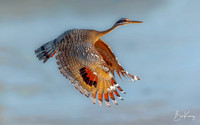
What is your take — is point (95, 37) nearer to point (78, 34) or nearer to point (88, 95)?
point (78, 34)

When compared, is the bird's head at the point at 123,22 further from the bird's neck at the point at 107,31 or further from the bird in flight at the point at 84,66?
the bird in flight at the point at 84,66

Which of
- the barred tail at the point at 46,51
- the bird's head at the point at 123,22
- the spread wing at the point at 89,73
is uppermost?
the bird's head at the point at 123,22

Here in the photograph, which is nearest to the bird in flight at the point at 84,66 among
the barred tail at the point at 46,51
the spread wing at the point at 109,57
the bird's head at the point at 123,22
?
the barred tail at the point at 46,51

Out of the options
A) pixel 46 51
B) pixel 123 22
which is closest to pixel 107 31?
pixel 123 22

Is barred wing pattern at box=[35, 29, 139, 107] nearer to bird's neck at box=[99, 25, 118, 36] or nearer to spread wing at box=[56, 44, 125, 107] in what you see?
spread wing at box=[56, 44, 125, 107]

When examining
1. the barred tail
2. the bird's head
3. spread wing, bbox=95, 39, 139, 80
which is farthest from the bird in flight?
the bird's head

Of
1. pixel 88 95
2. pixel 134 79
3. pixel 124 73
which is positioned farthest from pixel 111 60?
pixel 88 95
